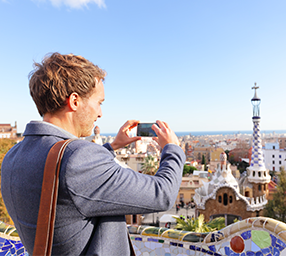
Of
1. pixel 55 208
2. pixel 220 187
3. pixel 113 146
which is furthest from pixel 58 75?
pixel 220 187

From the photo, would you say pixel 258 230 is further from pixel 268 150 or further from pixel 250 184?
pixel 268 150

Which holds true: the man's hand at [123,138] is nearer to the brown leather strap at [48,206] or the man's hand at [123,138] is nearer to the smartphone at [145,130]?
the smartphone at [145,130]

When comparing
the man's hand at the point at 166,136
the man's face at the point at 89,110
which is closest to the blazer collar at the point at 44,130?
the man's face at the point at 89,110

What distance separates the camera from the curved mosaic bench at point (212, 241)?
1.94m

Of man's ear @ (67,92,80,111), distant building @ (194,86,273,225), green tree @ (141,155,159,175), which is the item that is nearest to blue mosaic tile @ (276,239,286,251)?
man's ear @ (67,92,80,111)

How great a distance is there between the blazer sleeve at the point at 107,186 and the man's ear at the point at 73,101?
21 centimetres

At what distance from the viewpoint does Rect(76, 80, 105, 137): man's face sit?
3.53 ft

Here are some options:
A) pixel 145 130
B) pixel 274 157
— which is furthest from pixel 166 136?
pixel 274 157

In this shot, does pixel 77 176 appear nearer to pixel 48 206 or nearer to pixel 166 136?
pixel 48 206

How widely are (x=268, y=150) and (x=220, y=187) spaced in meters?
34.9

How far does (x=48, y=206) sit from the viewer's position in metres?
0.82

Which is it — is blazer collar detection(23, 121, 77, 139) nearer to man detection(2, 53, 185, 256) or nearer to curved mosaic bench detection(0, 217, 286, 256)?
man detection(2, 53, 185, 256)

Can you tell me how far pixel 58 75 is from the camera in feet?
3.21

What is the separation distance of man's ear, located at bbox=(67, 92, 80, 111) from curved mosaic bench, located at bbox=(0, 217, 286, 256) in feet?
6.02
